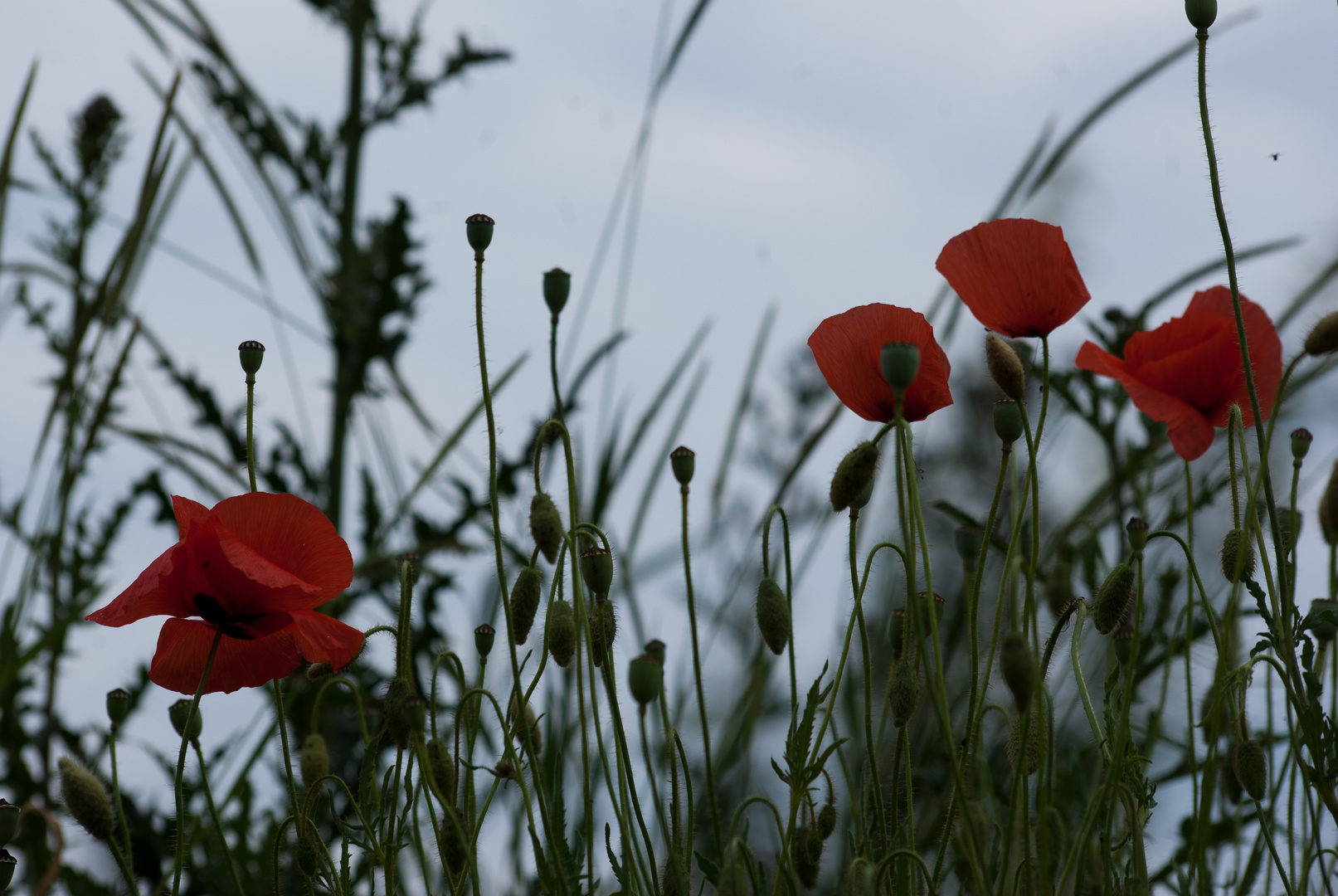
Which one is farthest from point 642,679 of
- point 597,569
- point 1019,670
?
point 1019,670

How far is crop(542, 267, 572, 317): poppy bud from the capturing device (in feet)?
2.25

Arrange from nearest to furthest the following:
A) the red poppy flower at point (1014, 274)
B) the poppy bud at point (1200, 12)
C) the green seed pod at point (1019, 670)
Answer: the green seed pod at point (1019, 670) → the poppy bud at point (1200, 12) → the red poppy flower at point (1014, 274)

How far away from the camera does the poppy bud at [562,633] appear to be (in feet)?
2.22

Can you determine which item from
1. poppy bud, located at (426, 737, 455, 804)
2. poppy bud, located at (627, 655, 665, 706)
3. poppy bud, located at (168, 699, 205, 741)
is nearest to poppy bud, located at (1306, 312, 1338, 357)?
poppy bud, located at (627, 655, 665, 706)

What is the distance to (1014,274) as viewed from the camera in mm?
720

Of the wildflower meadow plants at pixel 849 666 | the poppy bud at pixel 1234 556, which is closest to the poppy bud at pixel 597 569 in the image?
the wildflower meadow plants at pixel 849 666

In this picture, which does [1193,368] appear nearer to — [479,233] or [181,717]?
[479,233]

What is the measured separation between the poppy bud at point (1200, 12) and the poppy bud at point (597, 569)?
1.39ft

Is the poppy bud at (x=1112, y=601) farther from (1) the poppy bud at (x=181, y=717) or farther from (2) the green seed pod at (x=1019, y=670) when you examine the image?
(1) the poppy bud at (x=181, y=717)

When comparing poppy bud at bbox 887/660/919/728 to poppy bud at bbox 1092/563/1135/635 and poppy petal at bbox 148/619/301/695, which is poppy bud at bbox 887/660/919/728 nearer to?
poppy bud at bbox 1092/563/1135/635

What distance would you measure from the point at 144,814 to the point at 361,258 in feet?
2.86

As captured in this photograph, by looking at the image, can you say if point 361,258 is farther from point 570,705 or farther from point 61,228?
point 570,705

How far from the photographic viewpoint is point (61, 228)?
1.64 metres

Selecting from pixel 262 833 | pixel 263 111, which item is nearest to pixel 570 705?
pixel 262 833
